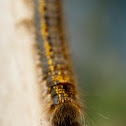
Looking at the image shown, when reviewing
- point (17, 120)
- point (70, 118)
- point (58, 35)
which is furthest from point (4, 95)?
point (58, 35)

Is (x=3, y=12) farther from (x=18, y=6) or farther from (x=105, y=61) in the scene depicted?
(x=105, y=61)

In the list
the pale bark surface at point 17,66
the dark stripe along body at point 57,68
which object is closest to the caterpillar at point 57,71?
the dark stripe along body at point 57,68

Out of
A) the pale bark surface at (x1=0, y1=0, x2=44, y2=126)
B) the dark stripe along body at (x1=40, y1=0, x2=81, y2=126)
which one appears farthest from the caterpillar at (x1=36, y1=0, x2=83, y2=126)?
the pale bark surface at (x1=0, y1=0, x2=44, y2=126)

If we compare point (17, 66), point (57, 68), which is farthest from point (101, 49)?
point (17, 66)

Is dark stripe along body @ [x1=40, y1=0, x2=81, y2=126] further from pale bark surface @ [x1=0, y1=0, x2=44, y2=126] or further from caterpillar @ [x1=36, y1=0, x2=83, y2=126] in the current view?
pale bark surface @ [x1=0, y1=0, x2=44, y2=126]

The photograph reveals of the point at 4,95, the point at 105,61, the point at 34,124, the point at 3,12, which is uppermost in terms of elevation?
the point at 3,12

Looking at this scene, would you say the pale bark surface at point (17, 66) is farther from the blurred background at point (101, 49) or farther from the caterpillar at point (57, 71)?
the blurred background at point (101, 49)
